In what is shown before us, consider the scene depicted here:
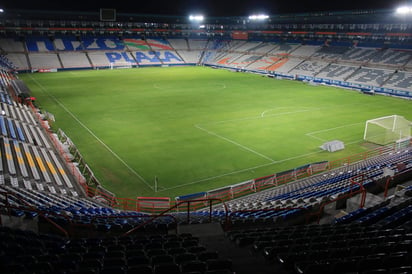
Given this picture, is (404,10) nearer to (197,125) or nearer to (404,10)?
(404,10)

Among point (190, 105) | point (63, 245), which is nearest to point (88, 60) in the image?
point (190, 105)

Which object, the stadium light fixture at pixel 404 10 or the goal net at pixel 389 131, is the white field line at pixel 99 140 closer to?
the goal net at pixel 389 131

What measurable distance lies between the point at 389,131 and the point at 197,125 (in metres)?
16.1

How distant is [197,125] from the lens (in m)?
32.4

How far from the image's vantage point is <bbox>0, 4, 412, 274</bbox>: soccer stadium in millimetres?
7871

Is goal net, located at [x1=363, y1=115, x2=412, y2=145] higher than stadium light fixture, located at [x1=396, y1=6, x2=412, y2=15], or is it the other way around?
stadium light fixture, located at [x1=396, y1=6, x2=412, y2=15]

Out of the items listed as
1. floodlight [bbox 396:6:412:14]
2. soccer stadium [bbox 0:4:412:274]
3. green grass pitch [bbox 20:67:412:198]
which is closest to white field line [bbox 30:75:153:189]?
green grass pitch [bbox 20:67:412:198]

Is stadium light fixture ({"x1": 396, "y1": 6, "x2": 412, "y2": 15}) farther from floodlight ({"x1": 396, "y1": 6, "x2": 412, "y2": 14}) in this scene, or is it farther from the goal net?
the goal net

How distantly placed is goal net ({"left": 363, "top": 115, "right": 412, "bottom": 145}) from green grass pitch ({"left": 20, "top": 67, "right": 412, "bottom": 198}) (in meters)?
1.16

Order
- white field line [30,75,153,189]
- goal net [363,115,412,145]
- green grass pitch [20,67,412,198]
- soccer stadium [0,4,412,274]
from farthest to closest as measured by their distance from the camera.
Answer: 1. goal net [363,115,412,145]
2. green grass pitch [20,67,412,198]
3. white field line [30,75,153,189]
4. soccer stadium [0,4,412,274]

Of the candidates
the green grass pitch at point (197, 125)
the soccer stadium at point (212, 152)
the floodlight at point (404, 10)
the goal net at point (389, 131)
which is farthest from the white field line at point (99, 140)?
the floodlight at point (404, 10)

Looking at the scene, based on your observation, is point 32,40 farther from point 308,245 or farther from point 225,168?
point 308,245

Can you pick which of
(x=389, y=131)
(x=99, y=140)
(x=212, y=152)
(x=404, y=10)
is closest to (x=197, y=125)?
(x=212, y=152)

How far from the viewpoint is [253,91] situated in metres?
50.2
